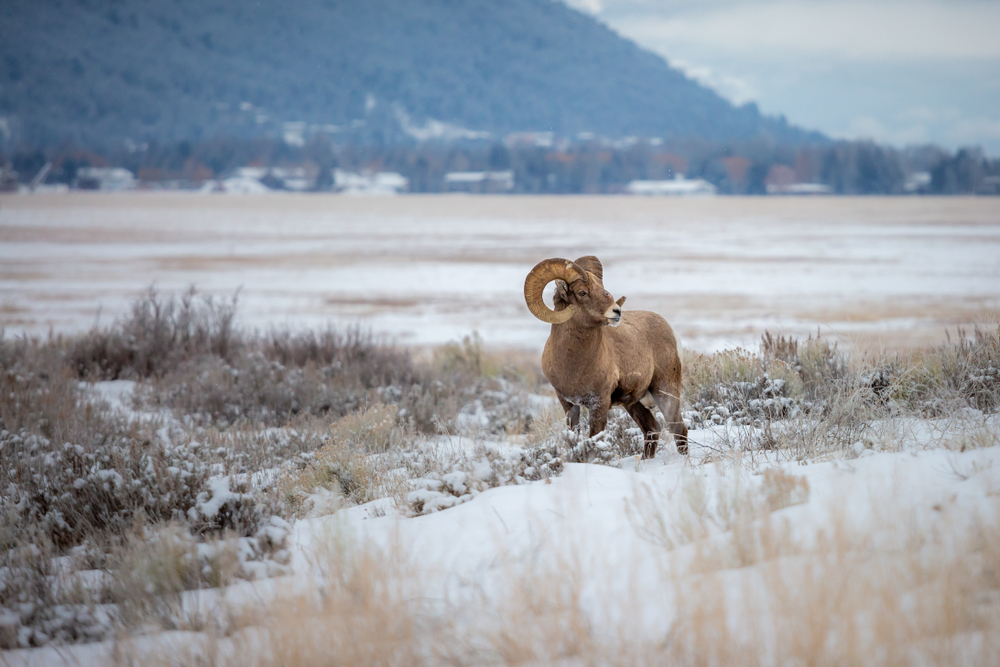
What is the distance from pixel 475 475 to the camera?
15.0 feet

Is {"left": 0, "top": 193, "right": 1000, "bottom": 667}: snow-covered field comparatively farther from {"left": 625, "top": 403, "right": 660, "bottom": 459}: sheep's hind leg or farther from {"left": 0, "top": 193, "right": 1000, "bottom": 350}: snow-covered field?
{"left": 0, "top": 193, "right": 1000, "bottom": 350}: snow-covered field

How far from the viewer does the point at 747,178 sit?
149m

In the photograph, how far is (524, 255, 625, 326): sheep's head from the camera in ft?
14.8

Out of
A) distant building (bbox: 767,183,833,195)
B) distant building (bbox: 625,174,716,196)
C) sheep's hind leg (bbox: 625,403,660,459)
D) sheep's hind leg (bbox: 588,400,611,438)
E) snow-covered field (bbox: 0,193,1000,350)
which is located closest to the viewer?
sheep's hind leg (bbox: 588,400,611,438)

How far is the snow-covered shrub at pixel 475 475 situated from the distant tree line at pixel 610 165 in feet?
438

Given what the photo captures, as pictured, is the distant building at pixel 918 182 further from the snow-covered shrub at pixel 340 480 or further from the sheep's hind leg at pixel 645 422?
the snow-covered shrub at pixel 340 480

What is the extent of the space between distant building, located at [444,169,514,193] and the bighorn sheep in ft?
453

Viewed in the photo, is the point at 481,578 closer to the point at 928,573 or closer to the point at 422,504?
the point at 422,504

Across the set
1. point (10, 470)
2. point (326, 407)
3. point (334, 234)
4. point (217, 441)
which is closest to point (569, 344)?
point (217, 441)

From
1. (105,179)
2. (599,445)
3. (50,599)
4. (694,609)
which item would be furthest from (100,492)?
(105,179)

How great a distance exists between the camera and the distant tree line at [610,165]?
133m

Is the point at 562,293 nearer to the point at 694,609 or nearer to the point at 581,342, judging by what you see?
the point at 581,342

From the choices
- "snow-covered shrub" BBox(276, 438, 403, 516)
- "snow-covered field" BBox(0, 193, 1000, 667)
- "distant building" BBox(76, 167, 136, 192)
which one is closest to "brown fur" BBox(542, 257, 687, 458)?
"snow-covered field" BBox(0, 193, 1000, 667)

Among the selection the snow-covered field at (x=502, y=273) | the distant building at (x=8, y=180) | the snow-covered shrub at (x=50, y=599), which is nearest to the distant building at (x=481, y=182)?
the distant building at (x=8, y=180)
